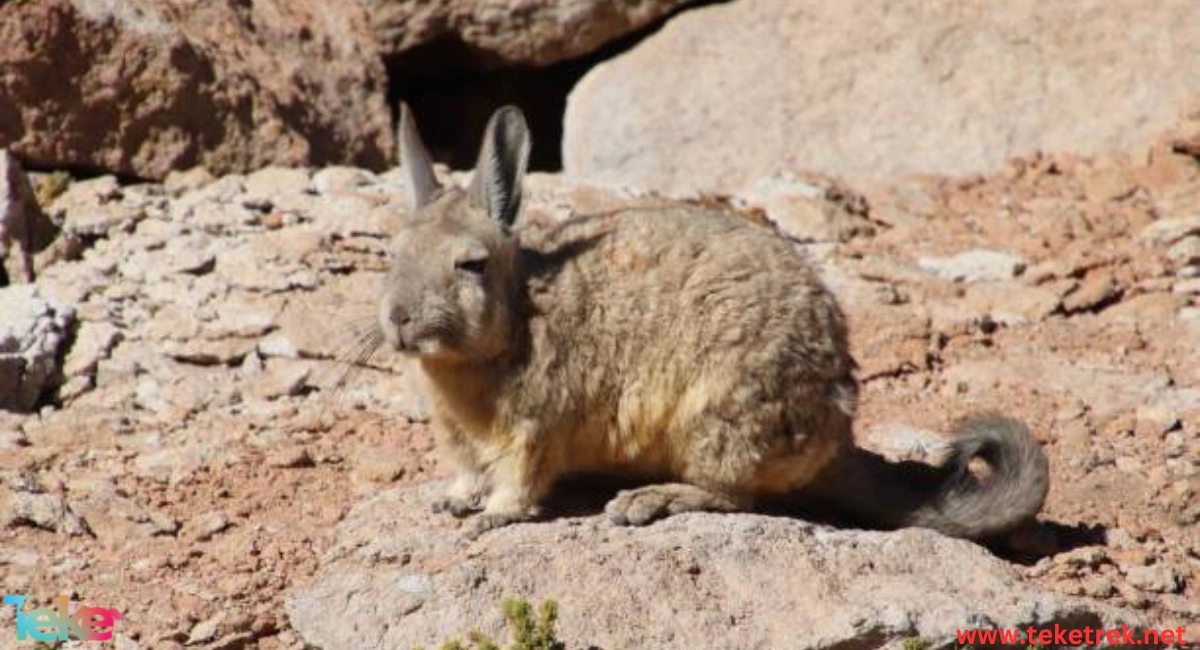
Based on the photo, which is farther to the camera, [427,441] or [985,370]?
[985,370]

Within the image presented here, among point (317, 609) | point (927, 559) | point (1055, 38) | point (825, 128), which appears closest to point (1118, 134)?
point (1055, 38)

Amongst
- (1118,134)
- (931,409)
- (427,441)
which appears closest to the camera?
(427,441)

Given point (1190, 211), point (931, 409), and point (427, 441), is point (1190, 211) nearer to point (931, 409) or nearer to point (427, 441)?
point (931, 409)

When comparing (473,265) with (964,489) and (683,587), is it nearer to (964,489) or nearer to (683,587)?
(683,587)

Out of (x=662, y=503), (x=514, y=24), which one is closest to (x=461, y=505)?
(x=662, y=503)

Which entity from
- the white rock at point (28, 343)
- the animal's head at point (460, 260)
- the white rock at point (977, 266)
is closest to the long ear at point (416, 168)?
the animal's head at point (460, 260)

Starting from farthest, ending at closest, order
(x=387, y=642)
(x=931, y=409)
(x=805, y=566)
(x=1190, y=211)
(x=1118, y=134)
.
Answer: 1. (x=1118, y=134)
2. (x=1190, y=211)
3. (x=931, y=409)
4. (x=805, y=566)
5. (x=387, y=642)

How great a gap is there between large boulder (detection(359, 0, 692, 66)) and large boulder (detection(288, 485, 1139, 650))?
493 centimetres

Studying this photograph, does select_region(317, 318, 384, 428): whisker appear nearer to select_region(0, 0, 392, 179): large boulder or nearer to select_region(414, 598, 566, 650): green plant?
select_region(0, 0, 392, 179): large boulder

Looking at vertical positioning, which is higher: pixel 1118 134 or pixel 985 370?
pixel 1118 134

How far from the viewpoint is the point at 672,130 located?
1072 cm

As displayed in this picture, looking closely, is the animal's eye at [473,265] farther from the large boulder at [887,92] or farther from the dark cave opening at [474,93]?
the dark cave opening at [474,93]

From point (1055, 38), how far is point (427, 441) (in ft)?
16.6

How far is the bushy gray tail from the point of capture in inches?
264
